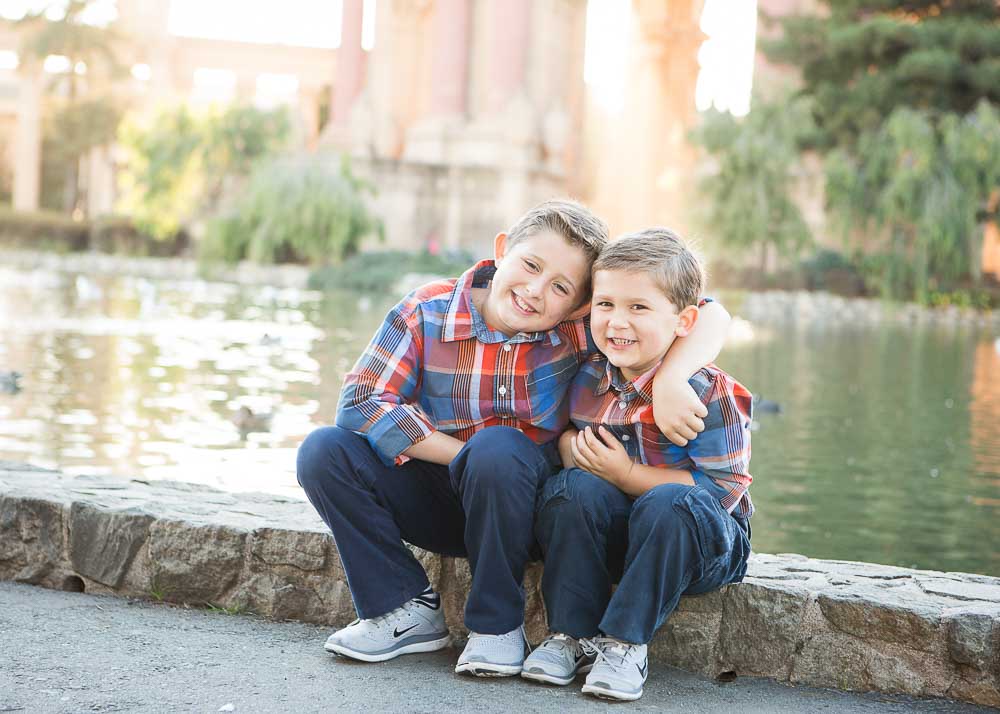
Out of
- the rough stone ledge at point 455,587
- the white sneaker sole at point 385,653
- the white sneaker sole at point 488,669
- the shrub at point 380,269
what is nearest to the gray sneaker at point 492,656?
the white sneaker sole at point 488,669

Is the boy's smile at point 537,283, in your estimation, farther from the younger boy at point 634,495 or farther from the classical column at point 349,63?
the classical column at point 349,63

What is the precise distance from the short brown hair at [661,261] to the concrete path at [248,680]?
0.84 m

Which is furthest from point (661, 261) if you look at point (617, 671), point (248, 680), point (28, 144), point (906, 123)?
point (28, 144)

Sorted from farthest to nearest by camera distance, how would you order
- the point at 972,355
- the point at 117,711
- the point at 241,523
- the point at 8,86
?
1. the point at 8,86
2. the point at 972,355
3. the point at 241,523
4. the point at 117,711

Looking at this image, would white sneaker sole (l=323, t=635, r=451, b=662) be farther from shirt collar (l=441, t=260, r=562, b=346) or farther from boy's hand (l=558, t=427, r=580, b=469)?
shirt collar (l=441, t=260, r=562, b=346)

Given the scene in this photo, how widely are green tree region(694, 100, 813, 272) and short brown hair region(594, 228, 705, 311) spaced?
20.7 meters

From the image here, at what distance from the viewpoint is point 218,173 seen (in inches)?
1152

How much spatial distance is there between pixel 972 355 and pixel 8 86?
158ft

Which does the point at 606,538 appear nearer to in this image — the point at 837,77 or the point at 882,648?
the point at 882,648

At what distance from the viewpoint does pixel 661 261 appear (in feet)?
9.27

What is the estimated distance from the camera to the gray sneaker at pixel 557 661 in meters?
2.68

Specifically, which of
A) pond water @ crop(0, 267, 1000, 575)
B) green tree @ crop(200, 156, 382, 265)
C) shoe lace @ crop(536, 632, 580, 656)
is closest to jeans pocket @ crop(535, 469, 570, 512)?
shoe lace @ crop(536, 632, 580, 656)

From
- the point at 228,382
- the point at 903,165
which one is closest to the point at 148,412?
the point at 228,382

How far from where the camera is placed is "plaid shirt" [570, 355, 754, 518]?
9.16 feet
